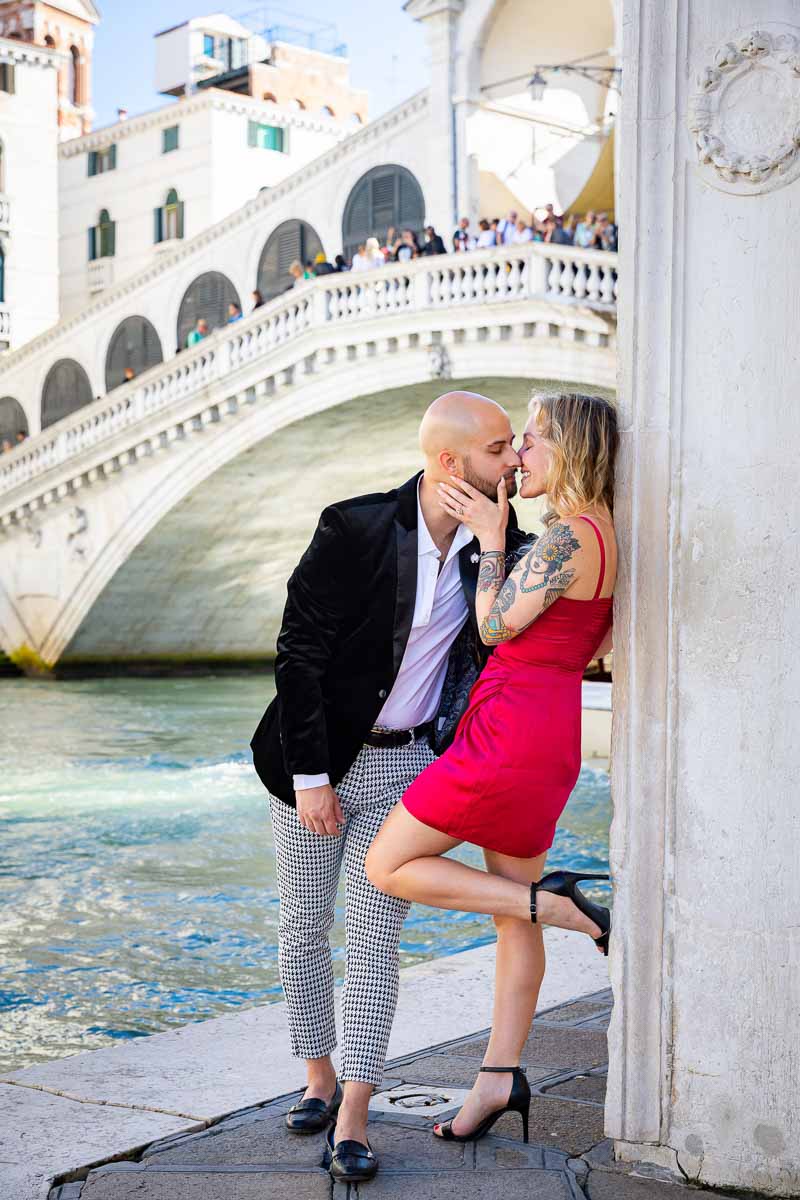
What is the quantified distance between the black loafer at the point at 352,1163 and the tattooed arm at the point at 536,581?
94 cm

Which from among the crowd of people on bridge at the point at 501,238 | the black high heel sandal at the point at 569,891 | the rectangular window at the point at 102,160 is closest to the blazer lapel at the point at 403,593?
the black high heel sandal at the point at 569,891

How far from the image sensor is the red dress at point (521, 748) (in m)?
2.69

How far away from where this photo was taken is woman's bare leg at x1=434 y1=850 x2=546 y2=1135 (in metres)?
2.74

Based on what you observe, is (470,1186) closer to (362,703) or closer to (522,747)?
(522,747)

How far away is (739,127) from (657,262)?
0.88 ft

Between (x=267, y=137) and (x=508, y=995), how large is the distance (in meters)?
28.6

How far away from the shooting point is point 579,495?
8.97ft

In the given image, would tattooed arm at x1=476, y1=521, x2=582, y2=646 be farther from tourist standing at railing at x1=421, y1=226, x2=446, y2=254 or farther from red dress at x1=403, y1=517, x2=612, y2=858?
tourist standing at railing at x1=421, y1=226, x2=446, y2=254

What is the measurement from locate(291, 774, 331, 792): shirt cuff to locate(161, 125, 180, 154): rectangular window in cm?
2772

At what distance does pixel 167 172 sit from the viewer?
2861 cm

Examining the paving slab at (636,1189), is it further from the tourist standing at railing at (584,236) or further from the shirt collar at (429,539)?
the tourist standing at railing at (584,236)

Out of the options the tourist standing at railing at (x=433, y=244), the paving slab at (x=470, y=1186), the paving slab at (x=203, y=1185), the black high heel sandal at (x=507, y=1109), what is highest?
the tourist standing at railing at (x=433, y=244)

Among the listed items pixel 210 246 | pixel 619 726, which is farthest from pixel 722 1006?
pixel 210 246

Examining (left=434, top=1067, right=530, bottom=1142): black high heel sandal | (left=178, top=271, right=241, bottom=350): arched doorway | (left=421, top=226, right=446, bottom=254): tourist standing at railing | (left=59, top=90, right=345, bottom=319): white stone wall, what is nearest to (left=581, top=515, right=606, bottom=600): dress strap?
(left=434, top=1067, right=530, bottom=1142): black high heel sandal
